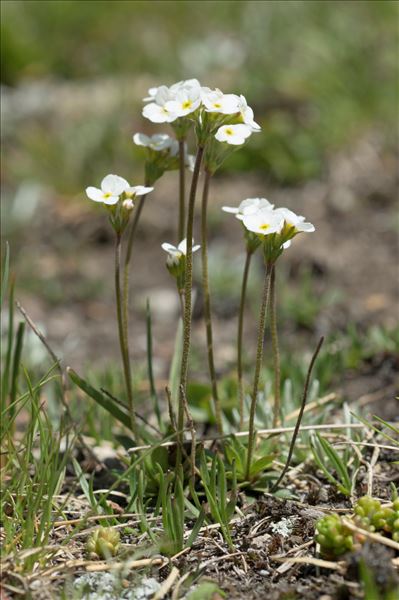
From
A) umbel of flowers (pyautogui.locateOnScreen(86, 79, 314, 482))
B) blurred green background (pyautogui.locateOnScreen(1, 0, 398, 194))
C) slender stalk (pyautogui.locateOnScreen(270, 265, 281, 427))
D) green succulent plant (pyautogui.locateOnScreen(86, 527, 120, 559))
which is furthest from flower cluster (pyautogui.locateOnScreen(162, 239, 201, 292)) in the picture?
blurred green background (pyautogui.locateOnScreen(1, 0, 398, 194))

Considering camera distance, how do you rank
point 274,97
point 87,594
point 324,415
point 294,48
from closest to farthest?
point 87,594 < point 324,415 < point 274,97 < point 294,48

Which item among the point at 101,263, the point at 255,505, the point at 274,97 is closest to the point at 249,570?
the point at 255,505

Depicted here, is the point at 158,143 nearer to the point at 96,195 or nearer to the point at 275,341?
the point at 96,195

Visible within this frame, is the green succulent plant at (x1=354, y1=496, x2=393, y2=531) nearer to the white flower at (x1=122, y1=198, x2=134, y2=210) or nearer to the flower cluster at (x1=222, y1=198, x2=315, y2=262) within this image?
the flower cluster at (x1=222, y1=198, x2=315, y2=262)

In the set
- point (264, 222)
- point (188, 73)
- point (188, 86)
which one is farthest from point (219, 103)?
point (188, 73)

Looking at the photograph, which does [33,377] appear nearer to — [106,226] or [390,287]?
[390,287]

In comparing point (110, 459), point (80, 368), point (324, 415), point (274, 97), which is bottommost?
point (80, 368)

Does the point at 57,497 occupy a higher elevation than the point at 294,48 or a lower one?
lower
